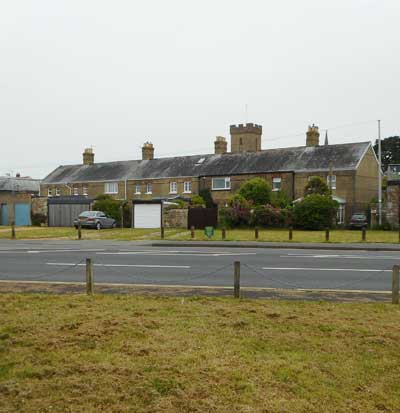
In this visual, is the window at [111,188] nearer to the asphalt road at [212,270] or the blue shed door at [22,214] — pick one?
the blue shed door at [22,214]

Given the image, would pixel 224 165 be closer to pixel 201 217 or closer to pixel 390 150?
pixel 201 217

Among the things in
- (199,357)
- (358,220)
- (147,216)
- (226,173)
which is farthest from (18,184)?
(199,357)

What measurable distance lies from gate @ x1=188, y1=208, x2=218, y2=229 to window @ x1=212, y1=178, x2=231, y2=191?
12.0 m

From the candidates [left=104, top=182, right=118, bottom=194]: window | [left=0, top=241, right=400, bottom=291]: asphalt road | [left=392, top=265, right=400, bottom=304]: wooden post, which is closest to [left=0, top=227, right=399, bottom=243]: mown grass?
[left=0, top=241, right=400, bottom=291]: asphalt road

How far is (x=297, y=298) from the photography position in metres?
9.11

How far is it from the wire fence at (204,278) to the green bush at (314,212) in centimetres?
2345

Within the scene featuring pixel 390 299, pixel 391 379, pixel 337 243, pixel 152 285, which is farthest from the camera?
pixel 337 243

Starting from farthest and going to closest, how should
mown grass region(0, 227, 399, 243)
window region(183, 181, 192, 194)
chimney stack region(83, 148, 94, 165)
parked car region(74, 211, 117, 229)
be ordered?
chimney stack region(83, 148, 94, 165) < window region(183, 181, 192, 194) < parked car region(74, 211, 117, 229) < mown grass region(0, 227, 399, 243)

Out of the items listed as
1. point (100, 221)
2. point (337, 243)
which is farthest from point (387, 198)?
point (100, 221)

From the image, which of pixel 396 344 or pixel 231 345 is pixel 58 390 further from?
pixel 396 344

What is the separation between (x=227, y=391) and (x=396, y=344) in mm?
2733

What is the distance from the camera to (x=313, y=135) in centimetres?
4969

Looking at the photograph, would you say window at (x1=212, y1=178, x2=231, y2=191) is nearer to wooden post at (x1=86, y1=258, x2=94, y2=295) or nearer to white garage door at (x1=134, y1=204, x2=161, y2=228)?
white garage door at (x1=134, y1=204, x2=161, y2=228)

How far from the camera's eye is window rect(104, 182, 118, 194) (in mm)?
56709
